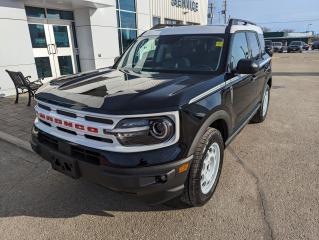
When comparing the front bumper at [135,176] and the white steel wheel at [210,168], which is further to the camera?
the white steel wheel at [210,168]

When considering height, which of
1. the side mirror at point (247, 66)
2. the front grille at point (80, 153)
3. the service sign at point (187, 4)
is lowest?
the front grille at point (80, 153)

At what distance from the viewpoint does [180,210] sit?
113 inches

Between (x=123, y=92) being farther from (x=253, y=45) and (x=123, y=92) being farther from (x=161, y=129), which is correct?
(x=253, y=45)

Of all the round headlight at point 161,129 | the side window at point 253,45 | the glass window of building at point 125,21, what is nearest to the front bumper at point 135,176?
the round headlight at point 161,129

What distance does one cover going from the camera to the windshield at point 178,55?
3400mm

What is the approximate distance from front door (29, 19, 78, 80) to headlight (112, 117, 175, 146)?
8.70 meters

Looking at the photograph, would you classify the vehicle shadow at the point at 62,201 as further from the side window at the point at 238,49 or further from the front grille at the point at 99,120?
the side window at the point at 238,49

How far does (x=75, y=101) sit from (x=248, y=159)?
8.80 feet

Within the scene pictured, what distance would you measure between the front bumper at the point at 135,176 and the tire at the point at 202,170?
6.0 inches

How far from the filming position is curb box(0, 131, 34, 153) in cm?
443

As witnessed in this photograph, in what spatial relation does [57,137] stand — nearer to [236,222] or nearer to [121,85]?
[121,85]

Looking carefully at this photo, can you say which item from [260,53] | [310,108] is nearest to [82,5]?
[260,53]

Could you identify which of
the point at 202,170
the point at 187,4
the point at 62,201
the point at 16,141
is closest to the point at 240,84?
the point at 202,170

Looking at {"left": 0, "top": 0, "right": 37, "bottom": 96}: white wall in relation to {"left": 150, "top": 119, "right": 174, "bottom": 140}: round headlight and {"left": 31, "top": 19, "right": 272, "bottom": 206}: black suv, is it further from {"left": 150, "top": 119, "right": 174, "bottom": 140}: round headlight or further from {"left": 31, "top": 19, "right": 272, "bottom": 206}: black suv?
{"left": 150, "top": 119, "right": 174, "bottom": 140}: round headlight
